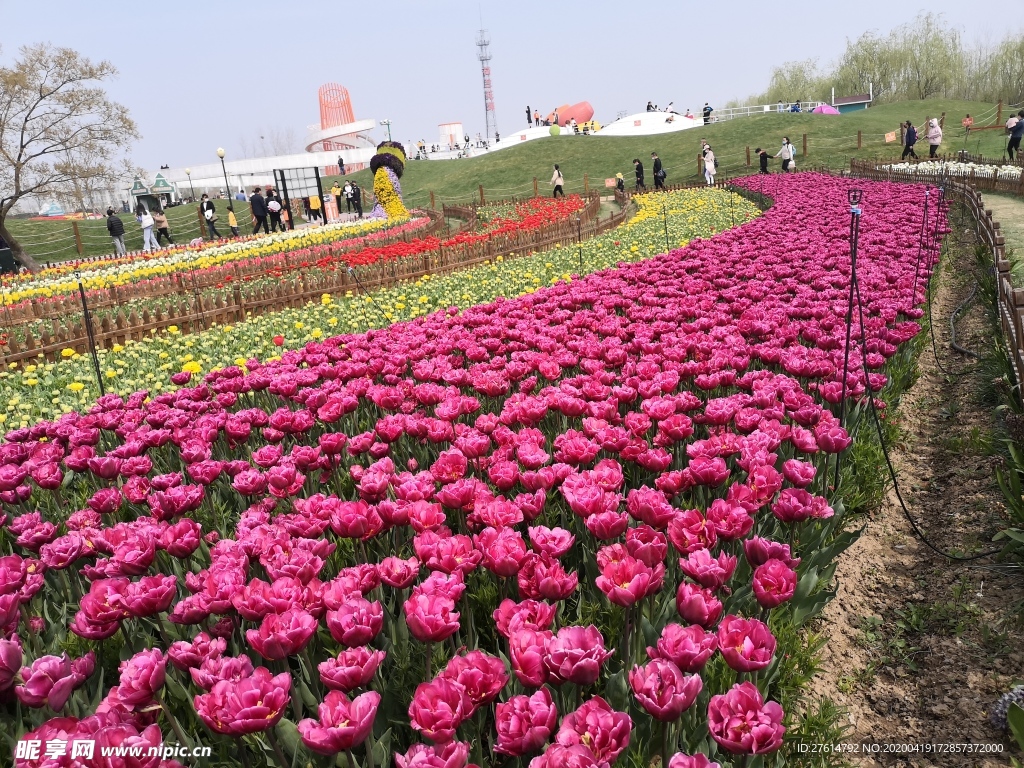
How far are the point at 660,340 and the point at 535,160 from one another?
152 feet

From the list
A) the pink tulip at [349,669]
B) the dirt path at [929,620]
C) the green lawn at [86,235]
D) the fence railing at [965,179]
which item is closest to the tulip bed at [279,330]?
the pink tulip at [349,669]

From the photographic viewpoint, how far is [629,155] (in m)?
46.6

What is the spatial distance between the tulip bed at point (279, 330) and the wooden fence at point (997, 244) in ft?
15.7

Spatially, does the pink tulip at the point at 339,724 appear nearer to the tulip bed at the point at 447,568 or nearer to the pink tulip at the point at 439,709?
the tulip bed at the point at 447,568

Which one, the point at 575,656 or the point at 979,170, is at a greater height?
the point at 979,170

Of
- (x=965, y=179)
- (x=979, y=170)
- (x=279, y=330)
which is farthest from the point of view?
(x=979, y=170)

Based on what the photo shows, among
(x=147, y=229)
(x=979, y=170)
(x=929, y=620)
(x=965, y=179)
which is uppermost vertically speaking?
(x=147, y=229)

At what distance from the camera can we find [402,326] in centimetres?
690

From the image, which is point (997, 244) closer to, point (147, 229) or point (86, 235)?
point (147, 229)

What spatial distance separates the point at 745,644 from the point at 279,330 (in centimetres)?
804

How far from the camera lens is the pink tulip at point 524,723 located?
157cm

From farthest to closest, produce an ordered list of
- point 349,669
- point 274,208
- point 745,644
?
point 274,208 < point 745,644 < point 349,669

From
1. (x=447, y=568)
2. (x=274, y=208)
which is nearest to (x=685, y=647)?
(x=447, y=568)

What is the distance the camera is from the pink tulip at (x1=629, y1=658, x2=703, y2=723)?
A: 161 centimetres
